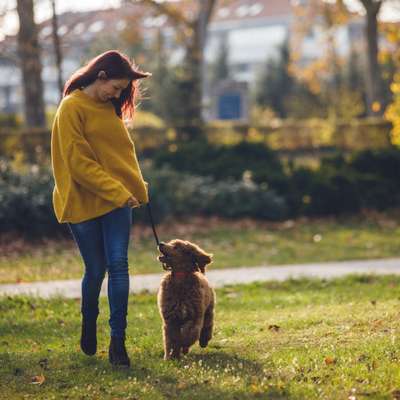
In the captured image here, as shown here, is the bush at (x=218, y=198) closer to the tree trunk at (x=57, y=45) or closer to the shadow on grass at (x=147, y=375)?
the tree trunk at (x=57, y=45)

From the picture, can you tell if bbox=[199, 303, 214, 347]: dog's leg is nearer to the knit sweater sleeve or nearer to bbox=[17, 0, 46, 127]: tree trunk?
the knit sweater sleeve

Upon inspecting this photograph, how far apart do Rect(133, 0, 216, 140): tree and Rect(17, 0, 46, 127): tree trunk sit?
160 inches

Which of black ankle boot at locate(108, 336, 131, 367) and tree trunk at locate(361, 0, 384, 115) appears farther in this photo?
tree trunk at locate(361, 0, 384, 115)

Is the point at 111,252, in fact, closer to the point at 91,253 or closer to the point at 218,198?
the point at 91,253

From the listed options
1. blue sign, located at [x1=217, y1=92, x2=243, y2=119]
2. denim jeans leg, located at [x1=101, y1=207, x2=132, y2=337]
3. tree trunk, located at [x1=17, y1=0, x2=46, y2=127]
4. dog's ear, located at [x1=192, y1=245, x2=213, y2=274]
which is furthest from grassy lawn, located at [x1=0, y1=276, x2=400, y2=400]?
blue sign, located at [x1=217, y1=92, x2=243, y2=119]

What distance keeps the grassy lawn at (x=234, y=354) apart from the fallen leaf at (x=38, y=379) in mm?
31

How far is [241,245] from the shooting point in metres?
14.5

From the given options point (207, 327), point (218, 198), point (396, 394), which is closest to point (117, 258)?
point (207, 327)

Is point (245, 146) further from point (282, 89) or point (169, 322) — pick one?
point (282, 89)

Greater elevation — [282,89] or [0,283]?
[282,89]

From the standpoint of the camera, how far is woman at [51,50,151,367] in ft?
18.9

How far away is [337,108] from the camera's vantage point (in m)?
41.8

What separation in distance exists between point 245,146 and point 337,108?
22.9m

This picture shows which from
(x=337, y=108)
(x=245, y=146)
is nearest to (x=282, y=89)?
(x=337, y=108)
